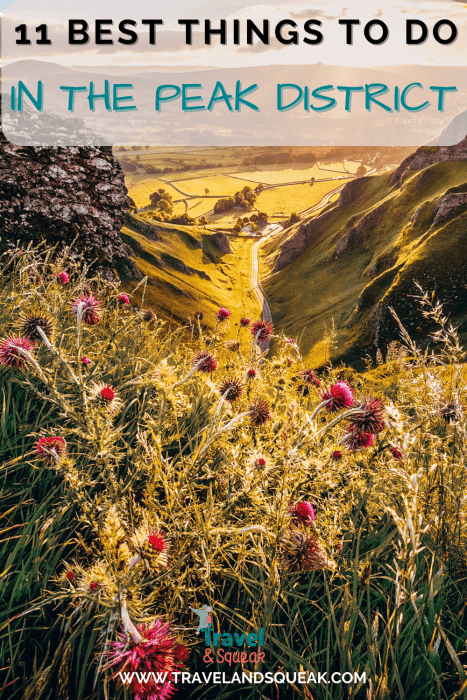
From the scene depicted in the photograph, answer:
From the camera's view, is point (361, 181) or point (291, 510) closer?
point (291, 510)

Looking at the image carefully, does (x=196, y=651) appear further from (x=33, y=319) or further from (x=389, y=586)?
(x=33, y=319)

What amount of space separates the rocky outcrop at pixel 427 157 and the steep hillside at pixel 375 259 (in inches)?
15.9

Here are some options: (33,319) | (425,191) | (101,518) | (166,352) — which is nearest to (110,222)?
(166,352)

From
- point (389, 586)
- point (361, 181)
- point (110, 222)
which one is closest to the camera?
point (389, 586)

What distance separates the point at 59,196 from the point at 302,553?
2687 cm

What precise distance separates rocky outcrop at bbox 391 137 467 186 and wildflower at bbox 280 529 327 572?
17689cm

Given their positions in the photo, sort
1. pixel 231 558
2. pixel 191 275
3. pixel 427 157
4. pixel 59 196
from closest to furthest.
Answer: pixel 231 558, pixel 59 196, pixel 191 275, pixel 427 157

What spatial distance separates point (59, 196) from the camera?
24344mm

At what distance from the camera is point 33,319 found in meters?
3.73

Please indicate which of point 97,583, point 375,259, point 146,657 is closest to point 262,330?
point 97,583

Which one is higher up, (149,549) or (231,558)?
(149,549)

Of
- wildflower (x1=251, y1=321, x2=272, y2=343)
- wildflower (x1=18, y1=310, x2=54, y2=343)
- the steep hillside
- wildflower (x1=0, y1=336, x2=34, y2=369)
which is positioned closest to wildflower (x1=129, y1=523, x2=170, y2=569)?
wildflower (x1=0, y1=336, x2=34, y2=369)

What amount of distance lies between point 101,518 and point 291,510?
4.01ft

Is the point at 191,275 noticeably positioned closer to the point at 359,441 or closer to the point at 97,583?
the point at 359,441
